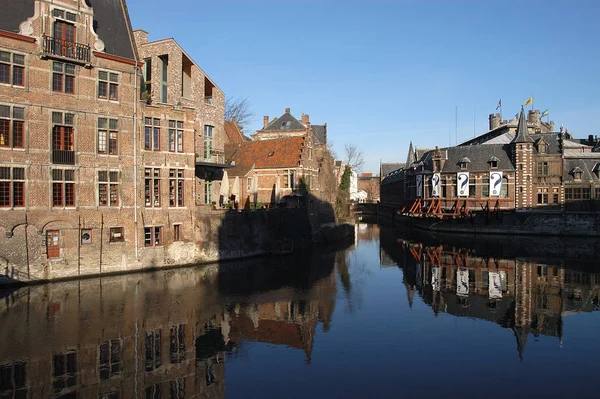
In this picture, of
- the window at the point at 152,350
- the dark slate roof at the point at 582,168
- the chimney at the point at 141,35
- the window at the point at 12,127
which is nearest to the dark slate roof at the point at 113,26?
the chimney at the point at 141,35

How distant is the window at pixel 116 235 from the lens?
88.9 feet

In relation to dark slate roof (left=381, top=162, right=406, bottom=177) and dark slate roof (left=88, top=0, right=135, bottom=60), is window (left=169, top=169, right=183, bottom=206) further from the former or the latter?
dark slate roof (left=381, top=162, right=406, bottom=177)

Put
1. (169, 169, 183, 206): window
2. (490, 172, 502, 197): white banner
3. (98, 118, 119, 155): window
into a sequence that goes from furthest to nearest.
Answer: (490, 172, 502, 197): white banner → (169, 169, 183, 206): window → (98, 118, 119, 155): window

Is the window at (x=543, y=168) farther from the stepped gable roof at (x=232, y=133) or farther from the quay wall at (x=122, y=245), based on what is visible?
the stepped gable roof at (x=232, y=133)

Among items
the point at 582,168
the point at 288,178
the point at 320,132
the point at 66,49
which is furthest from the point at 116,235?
the point at 320,132

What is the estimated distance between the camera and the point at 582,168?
56.2 meters

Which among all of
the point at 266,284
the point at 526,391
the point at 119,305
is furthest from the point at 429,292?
the point at 119,305

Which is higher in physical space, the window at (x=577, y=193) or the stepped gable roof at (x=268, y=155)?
the stepped gable roof at (x=268, y=155)

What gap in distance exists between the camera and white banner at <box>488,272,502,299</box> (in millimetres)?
24462

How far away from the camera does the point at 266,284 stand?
1032 inches

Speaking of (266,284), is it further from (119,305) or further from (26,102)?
(26,102)

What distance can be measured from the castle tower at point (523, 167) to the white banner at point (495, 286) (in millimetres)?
29081

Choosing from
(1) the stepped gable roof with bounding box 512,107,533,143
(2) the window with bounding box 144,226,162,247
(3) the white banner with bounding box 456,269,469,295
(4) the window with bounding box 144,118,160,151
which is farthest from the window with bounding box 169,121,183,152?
(1) the stepped gable roof with bounding box 512,107,533,143

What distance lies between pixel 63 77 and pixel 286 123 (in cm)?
4388
